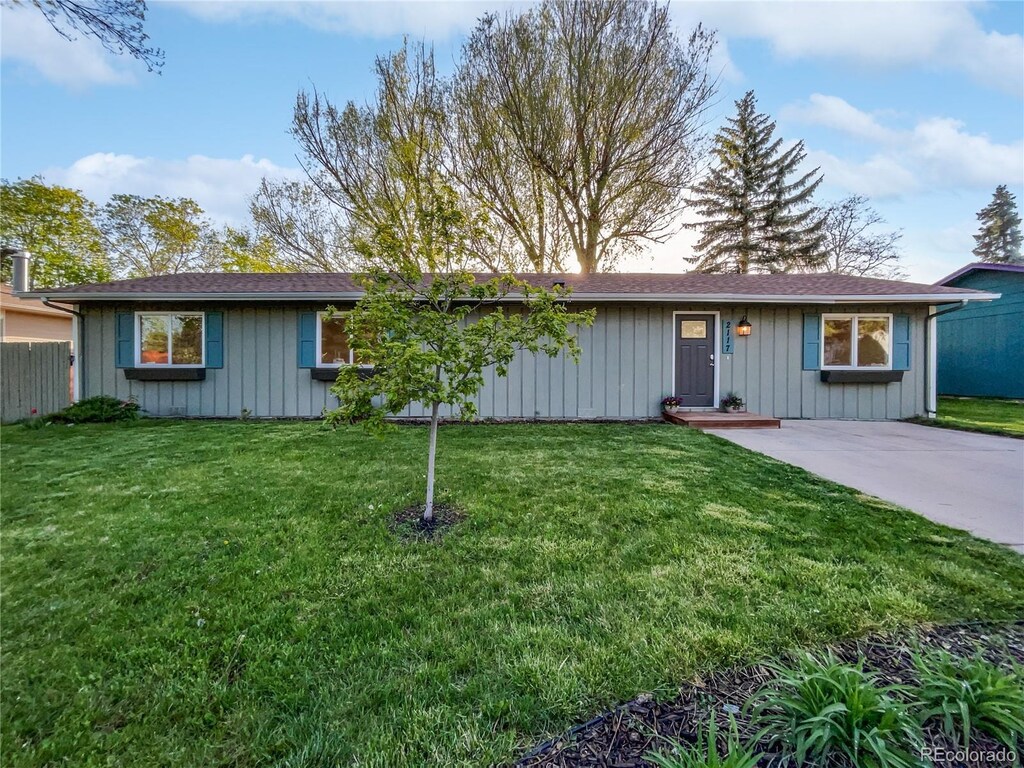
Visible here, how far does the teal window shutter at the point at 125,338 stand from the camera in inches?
282

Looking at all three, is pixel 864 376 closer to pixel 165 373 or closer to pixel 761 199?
pixel 165 373

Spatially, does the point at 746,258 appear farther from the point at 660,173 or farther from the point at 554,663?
the point at 554,663

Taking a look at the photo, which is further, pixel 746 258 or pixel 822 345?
pixel 746 258

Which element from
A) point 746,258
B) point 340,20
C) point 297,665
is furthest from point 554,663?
point 746,258

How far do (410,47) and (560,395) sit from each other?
954cm

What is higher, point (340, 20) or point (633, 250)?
point (340, 20)

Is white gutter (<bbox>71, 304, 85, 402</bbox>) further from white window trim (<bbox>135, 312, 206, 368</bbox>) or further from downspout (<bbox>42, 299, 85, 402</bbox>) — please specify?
white window trim (<bbox>135, 312, 206, 368</bbox>)

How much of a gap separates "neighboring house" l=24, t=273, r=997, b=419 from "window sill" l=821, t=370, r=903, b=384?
2cm

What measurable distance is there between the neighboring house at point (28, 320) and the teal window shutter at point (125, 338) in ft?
18.0

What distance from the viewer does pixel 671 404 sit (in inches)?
288

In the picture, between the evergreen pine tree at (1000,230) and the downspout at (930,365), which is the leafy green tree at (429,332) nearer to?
the downspout at (930,365)

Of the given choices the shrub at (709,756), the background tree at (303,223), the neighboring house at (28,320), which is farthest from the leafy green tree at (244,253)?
the shrub at (709,756)

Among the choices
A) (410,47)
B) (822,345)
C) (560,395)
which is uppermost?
(410,47)

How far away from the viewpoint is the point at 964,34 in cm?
661
